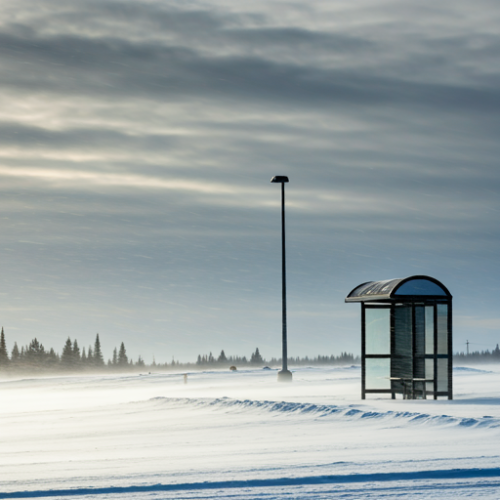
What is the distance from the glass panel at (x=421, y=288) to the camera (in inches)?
738

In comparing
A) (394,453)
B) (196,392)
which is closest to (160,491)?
(394,453)

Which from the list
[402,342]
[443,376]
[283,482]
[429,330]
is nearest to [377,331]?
[402,342]

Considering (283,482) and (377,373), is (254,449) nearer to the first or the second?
(283,482)

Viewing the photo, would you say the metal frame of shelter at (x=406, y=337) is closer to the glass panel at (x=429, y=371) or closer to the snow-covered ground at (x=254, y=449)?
the glass panel at (x=429, y=371)

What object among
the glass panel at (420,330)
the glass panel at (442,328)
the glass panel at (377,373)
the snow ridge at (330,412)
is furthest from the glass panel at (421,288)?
the snow ridge at (330,412)

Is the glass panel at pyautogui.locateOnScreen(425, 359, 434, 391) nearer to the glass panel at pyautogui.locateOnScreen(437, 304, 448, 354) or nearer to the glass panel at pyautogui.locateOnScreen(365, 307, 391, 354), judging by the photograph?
the glass panel at pyautogui.locateOnScreen(437, 304, 448, 354)

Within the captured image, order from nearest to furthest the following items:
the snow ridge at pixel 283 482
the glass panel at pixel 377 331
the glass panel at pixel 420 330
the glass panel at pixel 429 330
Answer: the snow ridge at pixel 283 482, the glass panel at pixel 429 330, the glass panel at pixel 420 330, the glass panel at pixel 377 331

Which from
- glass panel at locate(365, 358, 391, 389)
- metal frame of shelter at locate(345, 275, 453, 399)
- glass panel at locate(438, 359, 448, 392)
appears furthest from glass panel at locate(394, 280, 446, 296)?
glass panel at locate(365, 358, 391, 389)

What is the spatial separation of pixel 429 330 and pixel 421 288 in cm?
129

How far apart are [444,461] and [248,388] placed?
16230mm

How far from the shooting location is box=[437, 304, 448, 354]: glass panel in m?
19.2

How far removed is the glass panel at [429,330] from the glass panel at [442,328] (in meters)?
0.19

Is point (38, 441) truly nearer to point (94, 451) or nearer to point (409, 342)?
point (94, 451)

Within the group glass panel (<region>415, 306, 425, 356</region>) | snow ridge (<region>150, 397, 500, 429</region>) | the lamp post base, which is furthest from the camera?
the lamp post base
